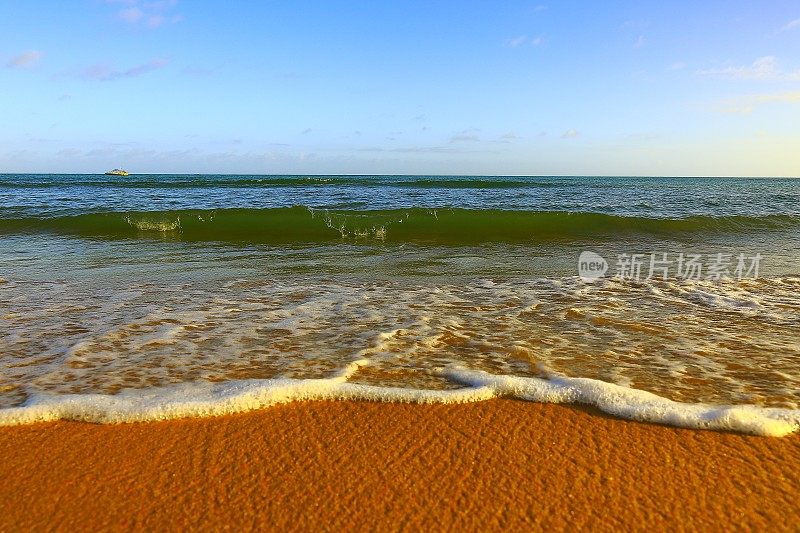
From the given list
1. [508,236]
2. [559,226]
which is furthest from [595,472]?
[559,226]

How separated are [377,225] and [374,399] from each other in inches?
460

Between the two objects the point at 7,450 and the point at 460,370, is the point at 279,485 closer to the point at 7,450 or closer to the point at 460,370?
the point at 7,450

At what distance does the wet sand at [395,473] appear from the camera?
2006 millimetres

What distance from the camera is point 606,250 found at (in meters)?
10.7

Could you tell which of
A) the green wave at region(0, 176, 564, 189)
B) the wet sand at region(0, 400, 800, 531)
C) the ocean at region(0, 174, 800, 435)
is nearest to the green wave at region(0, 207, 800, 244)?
the ocean at region(0, 174, 800, 435)

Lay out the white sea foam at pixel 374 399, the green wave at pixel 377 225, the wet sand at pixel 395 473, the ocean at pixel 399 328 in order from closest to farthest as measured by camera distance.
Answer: the wet sand at pixel 395 473 < the white sea foam at pixel 374 399 < the ocean at pixel 399 328 < the green wave at pixel 377 225

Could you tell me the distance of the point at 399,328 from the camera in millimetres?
4664

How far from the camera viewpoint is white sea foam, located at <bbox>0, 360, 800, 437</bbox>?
276cm

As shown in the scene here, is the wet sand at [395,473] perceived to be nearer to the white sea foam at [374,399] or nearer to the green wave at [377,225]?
the white sea foam at [374,399]

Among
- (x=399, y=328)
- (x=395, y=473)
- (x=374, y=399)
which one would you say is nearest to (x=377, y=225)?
(x=399, y=328)

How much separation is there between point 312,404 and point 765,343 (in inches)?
138

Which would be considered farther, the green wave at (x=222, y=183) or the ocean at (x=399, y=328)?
the green wave at (x=222, y=183)

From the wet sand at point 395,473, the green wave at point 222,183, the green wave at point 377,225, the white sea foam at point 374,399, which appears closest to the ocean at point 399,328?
the white sea foam at point 374,399

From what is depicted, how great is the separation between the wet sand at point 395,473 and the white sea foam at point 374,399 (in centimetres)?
10
